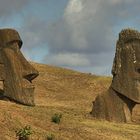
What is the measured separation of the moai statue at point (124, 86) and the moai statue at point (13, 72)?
12.6 feet

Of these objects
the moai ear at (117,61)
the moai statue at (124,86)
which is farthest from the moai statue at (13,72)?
the moai ear at (117,61)

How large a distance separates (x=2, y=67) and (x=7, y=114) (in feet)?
22.6

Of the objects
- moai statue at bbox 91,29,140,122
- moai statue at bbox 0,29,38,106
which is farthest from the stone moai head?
moai statue at bbox 0,29,38,106

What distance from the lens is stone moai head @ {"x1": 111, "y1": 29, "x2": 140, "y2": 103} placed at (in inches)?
1139

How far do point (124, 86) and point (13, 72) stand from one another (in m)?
5.94

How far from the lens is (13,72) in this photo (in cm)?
2969

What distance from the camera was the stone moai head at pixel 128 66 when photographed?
28.9 metres

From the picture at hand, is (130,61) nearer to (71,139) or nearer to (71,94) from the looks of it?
(71,139)

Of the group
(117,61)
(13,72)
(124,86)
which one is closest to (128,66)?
(117,61)

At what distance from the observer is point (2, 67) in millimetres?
29641

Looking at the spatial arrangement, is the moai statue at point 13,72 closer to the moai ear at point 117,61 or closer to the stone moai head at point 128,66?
the moai ear at point 117,61

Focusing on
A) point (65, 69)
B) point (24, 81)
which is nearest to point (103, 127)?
point (24, 81)

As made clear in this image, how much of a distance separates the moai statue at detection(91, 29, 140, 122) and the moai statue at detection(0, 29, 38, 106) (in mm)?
3829

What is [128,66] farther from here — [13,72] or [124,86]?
[13,72]
